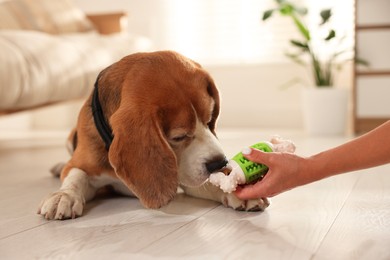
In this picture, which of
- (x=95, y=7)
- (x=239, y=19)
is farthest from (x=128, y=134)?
(x=95, y=7)

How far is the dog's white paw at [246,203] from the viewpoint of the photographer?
1.59m

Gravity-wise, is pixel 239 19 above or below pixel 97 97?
below

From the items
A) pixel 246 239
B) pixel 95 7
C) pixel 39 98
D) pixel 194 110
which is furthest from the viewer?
pixel 95 7

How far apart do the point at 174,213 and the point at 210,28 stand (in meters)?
3.84

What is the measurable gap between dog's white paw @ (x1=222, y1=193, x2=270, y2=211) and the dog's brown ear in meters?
0.21

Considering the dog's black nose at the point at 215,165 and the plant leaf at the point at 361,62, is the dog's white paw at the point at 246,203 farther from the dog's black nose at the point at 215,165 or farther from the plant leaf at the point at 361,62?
the plant leaf at the point at 361,62

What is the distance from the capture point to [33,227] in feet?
4.94

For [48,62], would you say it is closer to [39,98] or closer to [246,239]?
[39,98]

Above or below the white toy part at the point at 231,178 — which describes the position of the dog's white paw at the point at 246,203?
below

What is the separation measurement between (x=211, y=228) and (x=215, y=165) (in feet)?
0.73

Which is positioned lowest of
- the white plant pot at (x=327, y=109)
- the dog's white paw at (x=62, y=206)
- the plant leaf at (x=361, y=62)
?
the white plant pot at (x=327, y=109)

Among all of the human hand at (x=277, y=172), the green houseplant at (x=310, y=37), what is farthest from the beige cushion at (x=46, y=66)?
the human hand at (x=277, y=172)

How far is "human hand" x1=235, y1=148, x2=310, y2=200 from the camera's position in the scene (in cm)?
137

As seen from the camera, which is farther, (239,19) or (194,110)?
(239,19)
